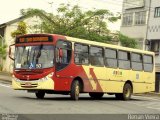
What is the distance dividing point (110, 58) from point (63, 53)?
406cm

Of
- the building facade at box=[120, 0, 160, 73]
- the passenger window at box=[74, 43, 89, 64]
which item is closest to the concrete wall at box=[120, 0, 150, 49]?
the building facade at box=[120, 0, 160, 73]

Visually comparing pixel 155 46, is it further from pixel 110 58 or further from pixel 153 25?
pixel 110 58

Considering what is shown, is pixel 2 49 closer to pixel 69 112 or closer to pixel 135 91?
pixel 135 91

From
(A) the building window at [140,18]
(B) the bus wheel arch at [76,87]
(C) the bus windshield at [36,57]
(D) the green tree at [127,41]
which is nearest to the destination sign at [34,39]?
(C) the bus windshield at [36,57]

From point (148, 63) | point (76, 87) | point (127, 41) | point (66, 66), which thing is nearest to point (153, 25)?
point (127, 41)

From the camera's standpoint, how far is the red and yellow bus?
21188 mm

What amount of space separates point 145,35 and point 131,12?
12.5 ft

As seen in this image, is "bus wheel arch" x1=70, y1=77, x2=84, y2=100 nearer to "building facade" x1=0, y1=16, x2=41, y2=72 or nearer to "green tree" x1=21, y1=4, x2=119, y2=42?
"green tree" x1=21, y1=4, x2=119, y2=42

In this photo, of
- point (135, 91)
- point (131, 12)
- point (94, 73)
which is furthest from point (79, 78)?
point (131, 12)

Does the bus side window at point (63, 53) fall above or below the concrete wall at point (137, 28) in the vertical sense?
below

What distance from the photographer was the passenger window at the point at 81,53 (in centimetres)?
2239

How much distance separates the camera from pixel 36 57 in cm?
2128

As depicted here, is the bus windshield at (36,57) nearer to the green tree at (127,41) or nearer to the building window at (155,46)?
the building window at (155,46)

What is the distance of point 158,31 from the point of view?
47375 millimetres
